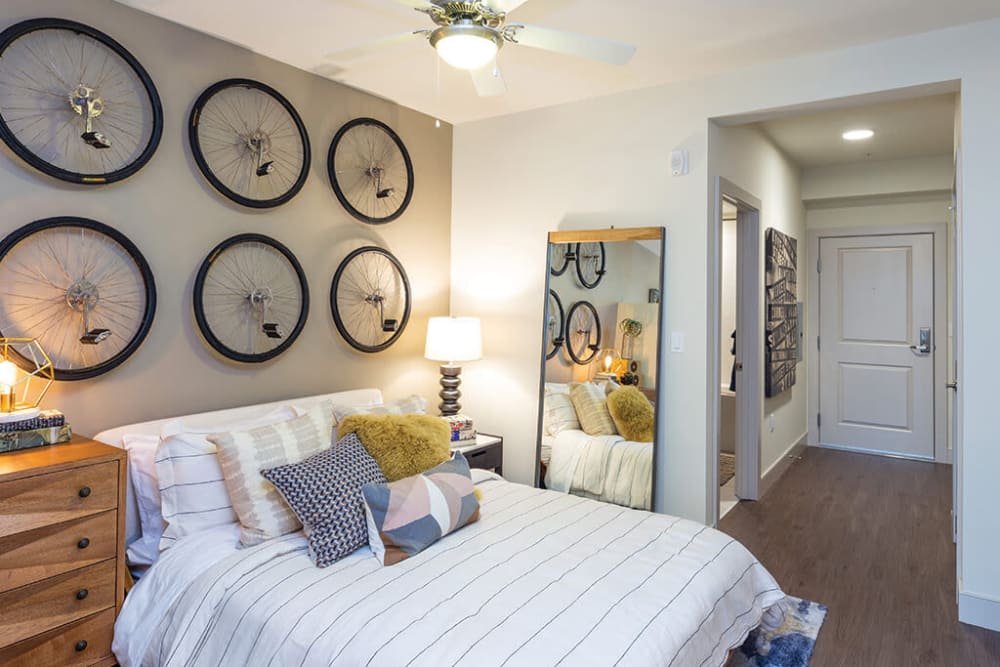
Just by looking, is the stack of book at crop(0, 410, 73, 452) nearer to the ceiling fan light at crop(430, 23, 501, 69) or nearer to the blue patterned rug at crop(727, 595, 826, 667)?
the ceiling fan light at crop(430, 23, 501, 69)

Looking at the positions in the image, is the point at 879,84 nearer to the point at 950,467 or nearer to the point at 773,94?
the point at 773,94

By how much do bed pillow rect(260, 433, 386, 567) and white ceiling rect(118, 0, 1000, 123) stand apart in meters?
1.72

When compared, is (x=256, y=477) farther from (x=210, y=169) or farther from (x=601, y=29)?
(x=601, y=29)

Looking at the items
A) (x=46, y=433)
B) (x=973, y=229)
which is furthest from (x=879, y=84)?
(x=46, y=433)

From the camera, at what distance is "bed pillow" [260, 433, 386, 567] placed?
6.66 ft

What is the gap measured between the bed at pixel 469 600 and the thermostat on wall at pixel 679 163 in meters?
1.81

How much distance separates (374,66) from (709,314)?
2.08m

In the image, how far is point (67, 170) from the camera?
230cm

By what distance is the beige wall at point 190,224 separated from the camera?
2359mm

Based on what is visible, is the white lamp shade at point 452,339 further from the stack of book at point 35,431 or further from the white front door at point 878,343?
the white front door at point 878,343

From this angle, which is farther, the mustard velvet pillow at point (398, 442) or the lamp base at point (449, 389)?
the lamp base at point (449, 389)

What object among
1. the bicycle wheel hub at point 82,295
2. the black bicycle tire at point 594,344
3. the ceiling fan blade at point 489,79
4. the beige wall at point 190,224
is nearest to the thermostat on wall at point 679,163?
the black bicycle tire at point 594,344

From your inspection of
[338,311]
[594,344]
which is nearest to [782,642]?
[594,344]

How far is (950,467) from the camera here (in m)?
5.12
